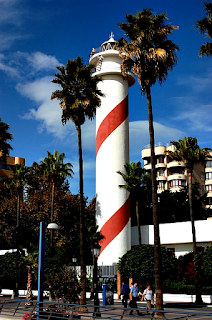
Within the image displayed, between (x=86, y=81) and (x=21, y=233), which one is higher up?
(x=86, y=81)

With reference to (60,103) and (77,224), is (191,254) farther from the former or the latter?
(77,224)

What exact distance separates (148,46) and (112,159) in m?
15.5

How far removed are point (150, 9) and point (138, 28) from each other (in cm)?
127

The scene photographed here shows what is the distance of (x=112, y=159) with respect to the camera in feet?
120

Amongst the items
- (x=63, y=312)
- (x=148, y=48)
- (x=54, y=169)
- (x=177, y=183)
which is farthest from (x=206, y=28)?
(x=177, y=183)

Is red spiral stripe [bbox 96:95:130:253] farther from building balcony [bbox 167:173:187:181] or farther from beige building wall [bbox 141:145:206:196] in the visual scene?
building balcony [bbox 167:173:187:181]

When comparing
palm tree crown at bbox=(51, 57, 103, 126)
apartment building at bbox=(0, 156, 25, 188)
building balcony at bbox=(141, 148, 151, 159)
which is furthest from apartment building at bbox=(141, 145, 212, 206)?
palm tree crown at bbox=(51, 57, 103, 126)

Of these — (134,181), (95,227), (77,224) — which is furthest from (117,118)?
(77,224)

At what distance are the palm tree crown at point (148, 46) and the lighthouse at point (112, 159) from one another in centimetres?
1407

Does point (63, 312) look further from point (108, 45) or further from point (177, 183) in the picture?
point (177, 183)

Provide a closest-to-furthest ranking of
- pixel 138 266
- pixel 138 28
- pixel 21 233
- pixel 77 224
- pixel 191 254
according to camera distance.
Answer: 1. pixel 138 28
2. pixel 138 266
3. pixel 191 254
4. pixel 21 233
5. pixel 77 224

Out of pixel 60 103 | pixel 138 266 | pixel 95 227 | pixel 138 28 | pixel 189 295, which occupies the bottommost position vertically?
pixel 189 295

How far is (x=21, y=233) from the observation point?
1972 inches

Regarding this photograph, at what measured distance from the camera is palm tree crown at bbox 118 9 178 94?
72.1ft
